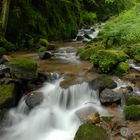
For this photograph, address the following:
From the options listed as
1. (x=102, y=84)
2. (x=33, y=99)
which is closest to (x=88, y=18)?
(x=102, y=84)

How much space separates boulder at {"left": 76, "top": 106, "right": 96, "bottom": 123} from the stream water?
0.10m

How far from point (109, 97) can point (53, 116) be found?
64.1 inches

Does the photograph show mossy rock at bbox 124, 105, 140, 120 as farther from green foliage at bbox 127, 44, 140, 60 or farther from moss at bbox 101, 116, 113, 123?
green foliage at bbox 127, 44, 140, 60

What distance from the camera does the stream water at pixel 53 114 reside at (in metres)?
7.74

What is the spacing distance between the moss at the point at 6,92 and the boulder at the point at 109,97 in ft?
8.50

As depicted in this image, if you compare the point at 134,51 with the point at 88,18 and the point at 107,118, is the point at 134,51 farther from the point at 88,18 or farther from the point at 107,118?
the point at 88,18

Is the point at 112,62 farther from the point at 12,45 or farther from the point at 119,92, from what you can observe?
the point at 12,45

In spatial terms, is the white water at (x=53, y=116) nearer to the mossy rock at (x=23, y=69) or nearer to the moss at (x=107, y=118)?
the moss at (x=107, y=118)

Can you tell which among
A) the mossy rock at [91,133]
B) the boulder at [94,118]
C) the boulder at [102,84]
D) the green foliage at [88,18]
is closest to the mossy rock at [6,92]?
the boulder at [102,84]

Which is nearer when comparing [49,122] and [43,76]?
[49,122]

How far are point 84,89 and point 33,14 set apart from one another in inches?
380

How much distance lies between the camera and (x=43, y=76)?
10.1 meters

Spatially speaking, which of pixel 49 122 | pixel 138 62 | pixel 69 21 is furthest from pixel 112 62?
pixel 69 21

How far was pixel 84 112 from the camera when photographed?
318 inches
